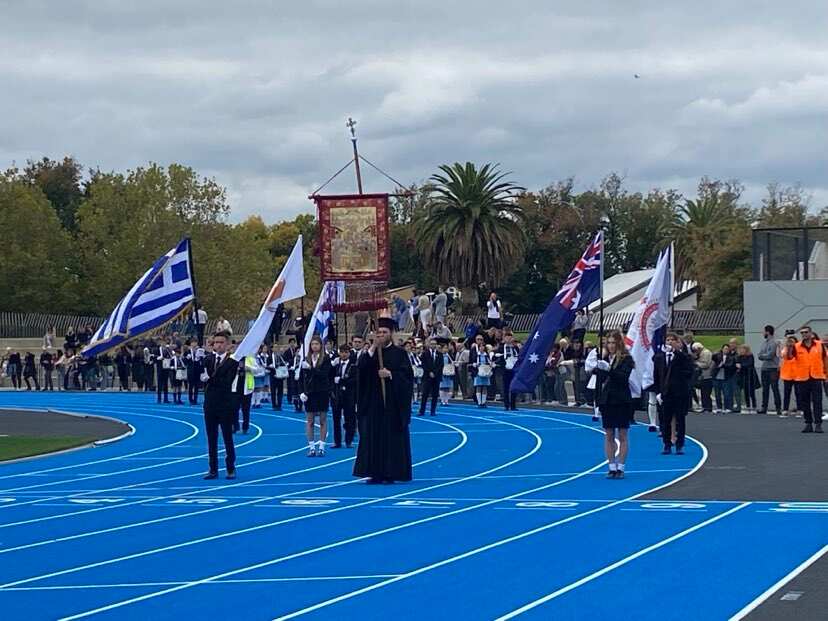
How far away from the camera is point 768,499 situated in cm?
1548

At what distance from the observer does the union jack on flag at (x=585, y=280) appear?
28031 mm

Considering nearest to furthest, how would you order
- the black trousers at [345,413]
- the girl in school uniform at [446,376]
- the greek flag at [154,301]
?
the black trousers at [345,413], the greek flag at [154,301], the girl in school uniform at [446,376]

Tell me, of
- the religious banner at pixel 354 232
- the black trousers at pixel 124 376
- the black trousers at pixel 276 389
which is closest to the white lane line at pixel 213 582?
the black trousers at pixel 276 389

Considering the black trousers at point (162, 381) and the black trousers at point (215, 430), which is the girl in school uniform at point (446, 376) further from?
the black trousers at point (215, 430)

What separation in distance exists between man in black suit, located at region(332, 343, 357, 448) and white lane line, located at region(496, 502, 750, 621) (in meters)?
9.77

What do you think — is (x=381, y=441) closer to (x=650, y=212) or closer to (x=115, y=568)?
(x=115, y=568)

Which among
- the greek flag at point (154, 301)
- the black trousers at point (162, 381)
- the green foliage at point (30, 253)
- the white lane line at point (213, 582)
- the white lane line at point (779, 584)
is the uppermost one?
the green foliage at point (30, 253)

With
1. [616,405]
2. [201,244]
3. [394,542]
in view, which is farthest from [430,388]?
[201,244]

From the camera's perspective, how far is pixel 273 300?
24.6 metres

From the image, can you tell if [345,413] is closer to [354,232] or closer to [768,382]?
[768,382]

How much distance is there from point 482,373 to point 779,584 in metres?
26.4

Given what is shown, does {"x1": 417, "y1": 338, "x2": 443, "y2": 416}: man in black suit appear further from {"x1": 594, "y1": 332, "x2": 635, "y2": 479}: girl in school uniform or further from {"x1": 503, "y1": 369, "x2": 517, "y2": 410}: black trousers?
{"x1": 594, "y1": 332, "x2": 635, "y2": 479}: girl in school uniform

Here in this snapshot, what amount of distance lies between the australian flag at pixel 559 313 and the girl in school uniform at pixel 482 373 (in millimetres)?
7485

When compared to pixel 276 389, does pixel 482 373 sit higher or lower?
higher
